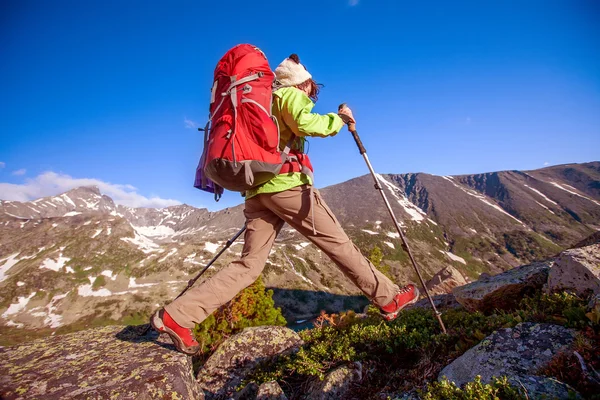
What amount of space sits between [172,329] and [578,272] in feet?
23.3

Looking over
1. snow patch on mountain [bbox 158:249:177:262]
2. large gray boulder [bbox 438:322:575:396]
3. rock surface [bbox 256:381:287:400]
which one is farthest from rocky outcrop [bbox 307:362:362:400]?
snow patch on mountain [bbox 158:249:177:262]

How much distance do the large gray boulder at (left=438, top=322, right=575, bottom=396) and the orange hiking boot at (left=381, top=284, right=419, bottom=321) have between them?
1.28m

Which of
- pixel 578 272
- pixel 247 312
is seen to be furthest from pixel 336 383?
pixel 247 312

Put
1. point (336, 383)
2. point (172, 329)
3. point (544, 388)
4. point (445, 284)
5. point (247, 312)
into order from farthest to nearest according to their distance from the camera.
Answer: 1. point (247, 312)
2. point (445, 284)
3. point (336, 383)
4. point (172, 329)
5. point (544, 388)

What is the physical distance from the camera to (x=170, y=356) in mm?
5039

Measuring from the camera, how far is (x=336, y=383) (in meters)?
4.83

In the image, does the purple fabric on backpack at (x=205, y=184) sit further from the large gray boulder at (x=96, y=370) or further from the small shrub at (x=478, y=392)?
the small shrub at (x=478, y=392)

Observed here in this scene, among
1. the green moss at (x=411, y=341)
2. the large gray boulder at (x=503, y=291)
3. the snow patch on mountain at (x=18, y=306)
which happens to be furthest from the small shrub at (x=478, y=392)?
the snow patch on mountain at (x=18, y=306)

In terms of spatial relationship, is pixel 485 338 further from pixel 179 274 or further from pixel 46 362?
pixel 179 274

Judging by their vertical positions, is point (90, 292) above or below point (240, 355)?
below

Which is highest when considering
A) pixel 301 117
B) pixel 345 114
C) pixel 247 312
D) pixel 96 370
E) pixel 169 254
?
pixel 345 114

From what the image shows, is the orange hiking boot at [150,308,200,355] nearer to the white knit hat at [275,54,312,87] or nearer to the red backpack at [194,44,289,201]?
the red backpack at [194,44,289,201]

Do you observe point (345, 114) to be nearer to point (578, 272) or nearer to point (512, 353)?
point (512, 353)

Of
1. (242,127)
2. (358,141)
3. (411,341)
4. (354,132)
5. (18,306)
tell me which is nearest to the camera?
(242,127)
